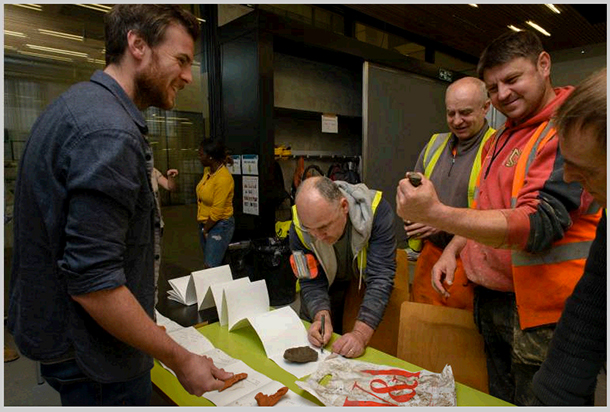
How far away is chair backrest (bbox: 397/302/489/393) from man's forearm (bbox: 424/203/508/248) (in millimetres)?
579

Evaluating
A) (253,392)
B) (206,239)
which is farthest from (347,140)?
(253,392)

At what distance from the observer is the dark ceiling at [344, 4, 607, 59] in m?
3.82

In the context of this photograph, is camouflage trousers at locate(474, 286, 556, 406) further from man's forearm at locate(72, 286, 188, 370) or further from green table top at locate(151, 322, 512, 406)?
man's forearm at locate(72, 286, 188, 370)

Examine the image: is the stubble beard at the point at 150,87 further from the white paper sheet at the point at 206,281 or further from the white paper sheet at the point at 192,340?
the white paper sheet at the point at 206,281

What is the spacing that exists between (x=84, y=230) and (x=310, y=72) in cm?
318

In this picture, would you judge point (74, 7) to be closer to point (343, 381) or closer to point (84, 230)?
point (84, 230)

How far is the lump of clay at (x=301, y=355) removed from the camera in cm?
126

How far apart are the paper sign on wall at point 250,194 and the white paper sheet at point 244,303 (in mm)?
1379

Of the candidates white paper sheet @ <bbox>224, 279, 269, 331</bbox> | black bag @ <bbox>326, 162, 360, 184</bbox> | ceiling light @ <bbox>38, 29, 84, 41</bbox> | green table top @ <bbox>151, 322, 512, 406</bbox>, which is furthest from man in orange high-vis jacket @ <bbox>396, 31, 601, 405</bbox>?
ceiling light @ <bbox>38, 29, 84, 41</bbox>

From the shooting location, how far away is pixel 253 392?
1.10m

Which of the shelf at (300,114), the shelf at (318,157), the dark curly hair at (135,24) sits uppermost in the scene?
the shelf at (300,114)

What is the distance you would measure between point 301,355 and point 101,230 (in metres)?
0.77

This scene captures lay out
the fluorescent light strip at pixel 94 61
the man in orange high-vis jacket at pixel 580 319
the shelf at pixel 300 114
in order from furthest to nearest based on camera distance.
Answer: the shelf at pixel 300 114
the fluorescent light strip at pixel 94 61
the man in orange high-vis jacket at pixel 580 319

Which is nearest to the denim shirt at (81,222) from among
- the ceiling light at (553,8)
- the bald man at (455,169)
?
the bald man at (455,169)
